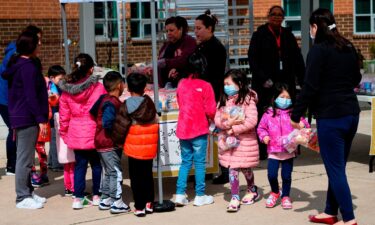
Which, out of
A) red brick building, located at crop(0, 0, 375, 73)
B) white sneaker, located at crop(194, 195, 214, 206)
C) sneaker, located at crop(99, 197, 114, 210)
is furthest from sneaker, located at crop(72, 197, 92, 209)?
red brick building, located at crop(0, 0, 375, 73)

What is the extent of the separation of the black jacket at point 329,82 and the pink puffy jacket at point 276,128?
3.13ft

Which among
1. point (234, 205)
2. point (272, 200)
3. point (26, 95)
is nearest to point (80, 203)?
point (26, 95)

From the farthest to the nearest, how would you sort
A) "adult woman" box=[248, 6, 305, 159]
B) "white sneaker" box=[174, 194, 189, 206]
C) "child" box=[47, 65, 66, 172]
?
1. "adult woman" box=[248, 6, 305, 159]
2. "child" box=[47, 65, 66, 172]
3. "white sneaker" box=[174, 194, 189, 206]

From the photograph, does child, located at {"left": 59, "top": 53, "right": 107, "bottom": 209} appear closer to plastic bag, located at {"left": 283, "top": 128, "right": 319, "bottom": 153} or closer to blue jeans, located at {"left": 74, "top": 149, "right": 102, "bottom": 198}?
blue jeans, located at {"left": 74, "top": 149, "right": 102, "bottom": 198}

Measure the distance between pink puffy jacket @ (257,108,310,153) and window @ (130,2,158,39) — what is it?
14.6m

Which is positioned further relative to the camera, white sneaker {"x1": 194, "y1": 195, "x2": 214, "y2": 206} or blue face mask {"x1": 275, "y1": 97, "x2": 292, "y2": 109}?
white sneaker {"x1": 194, "y1": 195, "x2": 214, "y2": 206}

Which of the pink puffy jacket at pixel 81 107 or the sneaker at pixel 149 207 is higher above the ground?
the pink puffy jacket at pixel 81 107

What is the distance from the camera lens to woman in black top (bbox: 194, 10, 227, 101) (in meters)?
8.77

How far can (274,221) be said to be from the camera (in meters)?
7.29

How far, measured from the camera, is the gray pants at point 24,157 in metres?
8.05

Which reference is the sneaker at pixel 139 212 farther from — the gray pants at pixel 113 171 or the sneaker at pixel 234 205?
the sneaker at pixel 234 205

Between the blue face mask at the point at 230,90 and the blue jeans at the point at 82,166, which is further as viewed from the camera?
the blue jeans at the point at 82,166

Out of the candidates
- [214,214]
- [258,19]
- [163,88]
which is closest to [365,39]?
[258,19]

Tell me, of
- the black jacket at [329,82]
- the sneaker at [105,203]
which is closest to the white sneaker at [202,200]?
the sneaker at [105,203]
